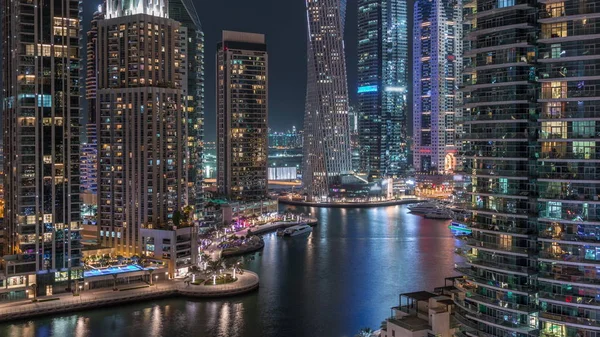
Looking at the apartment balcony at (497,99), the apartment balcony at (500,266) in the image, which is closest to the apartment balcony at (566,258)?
the apartment balcony at (500,266)

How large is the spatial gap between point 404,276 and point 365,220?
43.7 meters

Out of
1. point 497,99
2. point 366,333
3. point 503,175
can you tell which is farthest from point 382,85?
point 503,175

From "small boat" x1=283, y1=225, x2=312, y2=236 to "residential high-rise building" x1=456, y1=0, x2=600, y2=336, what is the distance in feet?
172

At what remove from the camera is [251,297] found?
47031 mm

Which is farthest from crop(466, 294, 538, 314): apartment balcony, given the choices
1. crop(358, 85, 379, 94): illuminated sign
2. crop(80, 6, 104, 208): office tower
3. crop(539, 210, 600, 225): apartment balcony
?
crop(358, 85, 379, 94): illuminated sign

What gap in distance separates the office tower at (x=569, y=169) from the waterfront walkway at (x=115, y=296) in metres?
27.5

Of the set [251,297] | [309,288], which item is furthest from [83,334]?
[309,288]

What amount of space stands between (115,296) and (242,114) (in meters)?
58.8

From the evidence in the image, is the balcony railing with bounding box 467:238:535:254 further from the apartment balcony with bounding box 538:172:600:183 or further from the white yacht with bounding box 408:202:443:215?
the white yacht with bounding box 408:202:443:215

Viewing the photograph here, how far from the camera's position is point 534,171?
26625 millimetres

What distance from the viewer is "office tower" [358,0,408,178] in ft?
526

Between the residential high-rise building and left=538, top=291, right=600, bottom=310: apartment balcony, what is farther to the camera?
the residential high-rise building

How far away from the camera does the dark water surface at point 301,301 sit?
39031 millimetres

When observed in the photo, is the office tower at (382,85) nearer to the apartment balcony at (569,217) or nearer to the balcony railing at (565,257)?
the apartment balcony at (569,217)
